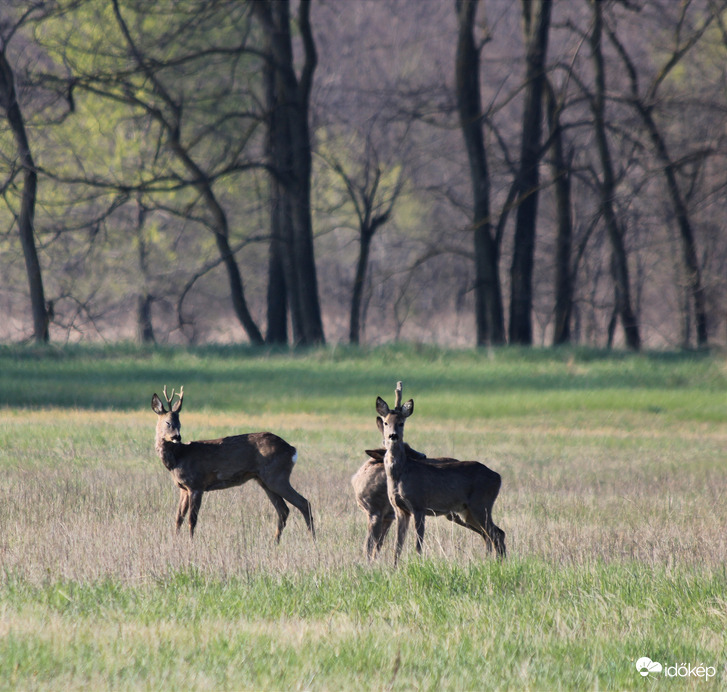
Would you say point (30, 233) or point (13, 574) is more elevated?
point (30, 233)

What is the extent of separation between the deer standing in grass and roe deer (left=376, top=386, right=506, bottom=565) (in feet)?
5.02

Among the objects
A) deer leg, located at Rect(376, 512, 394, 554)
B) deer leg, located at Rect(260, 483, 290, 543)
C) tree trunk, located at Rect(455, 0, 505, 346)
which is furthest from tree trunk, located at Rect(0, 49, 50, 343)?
deer leg, located at Rect(376, 512, 394, 554)

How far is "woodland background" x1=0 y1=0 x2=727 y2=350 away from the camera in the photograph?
26781 mm

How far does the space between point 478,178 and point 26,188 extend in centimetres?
1112

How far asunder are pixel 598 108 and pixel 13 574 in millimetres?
20751

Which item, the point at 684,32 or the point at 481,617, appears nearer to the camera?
the point at 481,617

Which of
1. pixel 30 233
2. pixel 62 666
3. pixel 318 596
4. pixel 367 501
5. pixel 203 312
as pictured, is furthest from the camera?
pixel 203 312

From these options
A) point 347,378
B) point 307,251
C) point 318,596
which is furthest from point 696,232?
point 318,596

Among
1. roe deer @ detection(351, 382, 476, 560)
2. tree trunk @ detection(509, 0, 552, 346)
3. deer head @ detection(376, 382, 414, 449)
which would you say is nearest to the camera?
deer head @ detection(376, 382, 414, 449)

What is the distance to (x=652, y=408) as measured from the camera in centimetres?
2033

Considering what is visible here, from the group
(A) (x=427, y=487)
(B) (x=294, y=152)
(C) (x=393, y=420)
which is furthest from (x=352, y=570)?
(B) (x=294, y=152)

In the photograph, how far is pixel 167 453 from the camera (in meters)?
9.49

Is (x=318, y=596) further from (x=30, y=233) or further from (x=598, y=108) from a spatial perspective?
(x=30, y=233)

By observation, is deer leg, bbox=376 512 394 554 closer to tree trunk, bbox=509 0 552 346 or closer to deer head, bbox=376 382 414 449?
deer head, bbox=376 382 414 449
